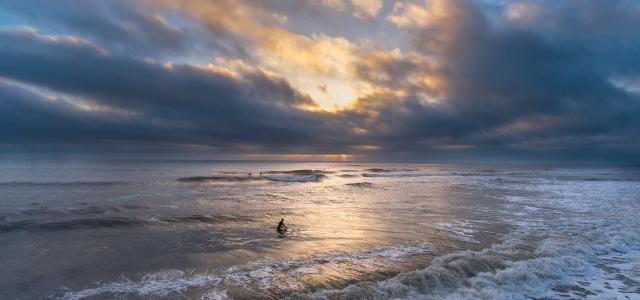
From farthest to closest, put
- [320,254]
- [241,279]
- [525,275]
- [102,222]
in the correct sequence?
1. [102,222]
2. [320,254]
3. [525,275]
4. [241,279]

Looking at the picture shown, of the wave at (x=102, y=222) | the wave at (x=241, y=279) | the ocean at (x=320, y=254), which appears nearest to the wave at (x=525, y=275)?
the ocean at (x=320, y=254)

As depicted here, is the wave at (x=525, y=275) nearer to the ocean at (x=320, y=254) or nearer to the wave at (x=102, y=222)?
the ocean at (x=320, y=254)

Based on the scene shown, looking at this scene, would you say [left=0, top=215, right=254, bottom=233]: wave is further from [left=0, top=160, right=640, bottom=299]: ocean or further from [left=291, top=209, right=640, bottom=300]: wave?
[left=291, top=209, right=640, bottom=300]: wave

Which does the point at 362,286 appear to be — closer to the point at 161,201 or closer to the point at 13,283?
the point at 13,283

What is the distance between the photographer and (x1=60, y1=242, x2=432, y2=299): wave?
784 centimetres

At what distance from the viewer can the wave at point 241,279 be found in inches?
309

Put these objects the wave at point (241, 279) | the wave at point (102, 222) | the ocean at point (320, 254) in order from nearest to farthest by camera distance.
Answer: the wave at point (241, 279) → the ocean at point (320, 254) → the wave at point (102, 222)

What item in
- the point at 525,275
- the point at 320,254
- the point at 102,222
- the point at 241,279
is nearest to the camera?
the point at 241,279

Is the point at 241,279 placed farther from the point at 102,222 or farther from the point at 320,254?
the point at 102,222

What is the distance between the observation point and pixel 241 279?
867 centimetres

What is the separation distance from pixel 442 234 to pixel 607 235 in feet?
23.5

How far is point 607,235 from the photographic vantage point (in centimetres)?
1398

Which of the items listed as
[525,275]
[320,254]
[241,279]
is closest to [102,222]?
[241,279]

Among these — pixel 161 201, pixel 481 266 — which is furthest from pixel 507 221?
pixel 161 201
